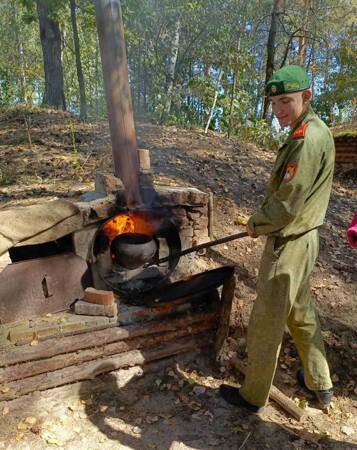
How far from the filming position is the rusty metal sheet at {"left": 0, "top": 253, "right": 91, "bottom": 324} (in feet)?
10.3

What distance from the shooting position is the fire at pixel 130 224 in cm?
369

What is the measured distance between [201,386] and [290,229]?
160 centimetres

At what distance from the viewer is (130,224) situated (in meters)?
3.86

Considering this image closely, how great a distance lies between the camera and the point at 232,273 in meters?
3.27

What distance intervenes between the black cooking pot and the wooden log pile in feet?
1.84

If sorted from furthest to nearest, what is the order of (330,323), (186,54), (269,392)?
(186,54), (330,323), (269,392)

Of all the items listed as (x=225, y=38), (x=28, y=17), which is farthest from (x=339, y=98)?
(x=28, y=17)

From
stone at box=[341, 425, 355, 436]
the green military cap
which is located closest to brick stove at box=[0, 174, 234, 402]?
stone at box=[341, 425, 355, 436]

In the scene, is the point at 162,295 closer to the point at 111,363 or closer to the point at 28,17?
the point at 111,363

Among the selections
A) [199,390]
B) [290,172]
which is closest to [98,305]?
[199,390]

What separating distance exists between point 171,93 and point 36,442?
9778mm

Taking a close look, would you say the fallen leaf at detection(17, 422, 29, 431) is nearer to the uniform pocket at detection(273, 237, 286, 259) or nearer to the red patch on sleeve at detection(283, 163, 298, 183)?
the uniform pocket at detection(273, 237, 286, 259)

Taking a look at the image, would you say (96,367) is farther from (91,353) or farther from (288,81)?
(288,81)

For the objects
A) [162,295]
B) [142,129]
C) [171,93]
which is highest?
[171,93]
